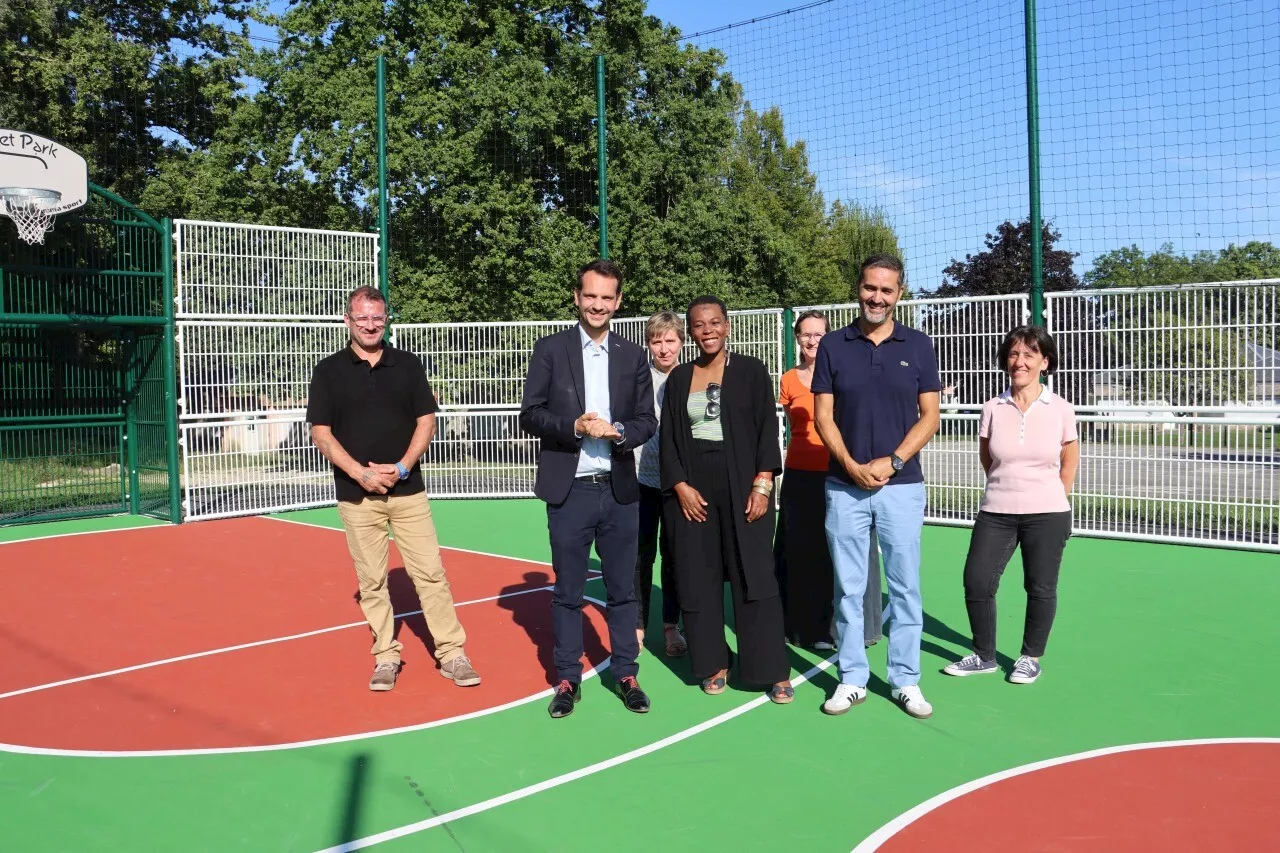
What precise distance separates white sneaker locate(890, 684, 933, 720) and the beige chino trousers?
8.00 ft

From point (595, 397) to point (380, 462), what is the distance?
1.31 metres

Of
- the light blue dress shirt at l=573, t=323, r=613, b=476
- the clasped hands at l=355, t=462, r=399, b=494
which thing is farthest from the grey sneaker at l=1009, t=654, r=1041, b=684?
the clasped hands at l=355, t=462, r=399, b=494

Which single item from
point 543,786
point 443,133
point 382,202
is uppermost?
point 443,133

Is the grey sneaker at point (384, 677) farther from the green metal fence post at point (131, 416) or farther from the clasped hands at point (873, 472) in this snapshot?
the green metal fence post at point (131, 416)

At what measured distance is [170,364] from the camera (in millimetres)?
11891

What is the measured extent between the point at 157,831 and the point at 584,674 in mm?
2517

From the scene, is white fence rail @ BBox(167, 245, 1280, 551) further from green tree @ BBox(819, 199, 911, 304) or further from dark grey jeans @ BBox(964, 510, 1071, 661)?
green tree @ BBox(819, 199, 911, 304)

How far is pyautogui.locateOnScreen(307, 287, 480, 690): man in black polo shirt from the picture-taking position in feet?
18.2

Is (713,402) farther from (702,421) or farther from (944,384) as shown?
(944,384)

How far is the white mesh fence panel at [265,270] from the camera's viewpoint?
39.7ft

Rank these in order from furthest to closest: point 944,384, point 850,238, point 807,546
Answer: point 850,238
point 944,384
point 807,546

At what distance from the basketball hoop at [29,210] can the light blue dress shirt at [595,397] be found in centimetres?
884

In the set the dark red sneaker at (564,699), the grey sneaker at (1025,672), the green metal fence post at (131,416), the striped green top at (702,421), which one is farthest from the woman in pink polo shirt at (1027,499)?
the green metal fence post at (131,416)

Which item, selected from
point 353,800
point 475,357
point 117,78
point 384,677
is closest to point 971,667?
point 384,677
